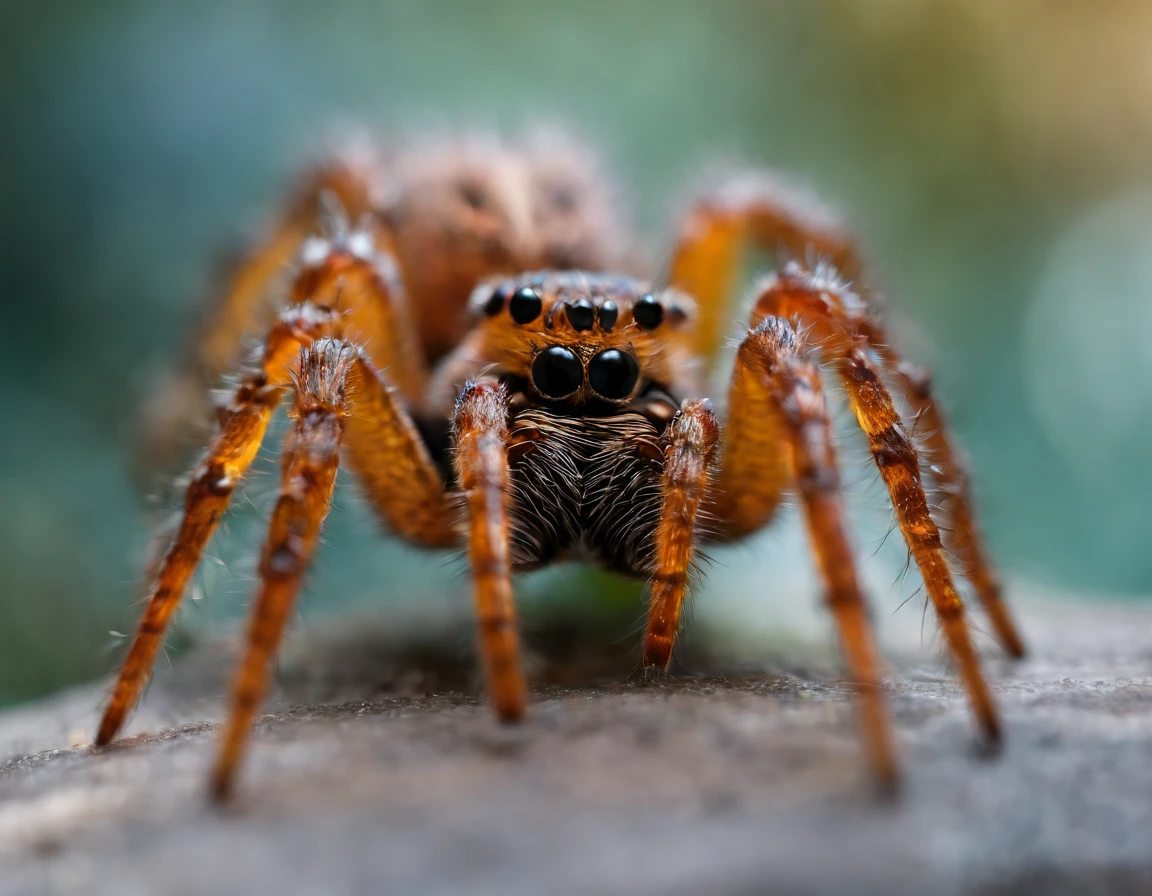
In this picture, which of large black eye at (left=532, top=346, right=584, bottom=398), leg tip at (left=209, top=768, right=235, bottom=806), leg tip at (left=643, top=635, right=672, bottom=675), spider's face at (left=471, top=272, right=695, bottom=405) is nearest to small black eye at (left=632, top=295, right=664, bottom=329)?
spider's face at (left=471, top=272, right=695, bottom=405)

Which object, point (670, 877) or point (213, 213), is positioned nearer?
point (670, 877)

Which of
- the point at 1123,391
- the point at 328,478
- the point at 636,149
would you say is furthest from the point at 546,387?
the point at 636,149

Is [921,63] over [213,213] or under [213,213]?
over

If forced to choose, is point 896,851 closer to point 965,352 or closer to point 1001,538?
point 1001,538

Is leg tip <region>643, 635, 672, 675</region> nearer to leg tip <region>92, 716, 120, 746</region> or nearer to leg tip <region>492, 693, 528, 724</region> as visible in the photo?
leg tip <region>492, 693, 528, 724</region>

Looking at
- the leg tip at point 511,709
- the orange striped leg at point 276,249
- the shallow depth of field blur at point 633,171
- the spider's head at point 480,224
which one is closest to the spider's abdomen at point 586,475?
the leg tip at point 511,709

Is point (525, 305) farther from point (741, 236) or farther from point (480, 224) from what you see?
point (741, 236)

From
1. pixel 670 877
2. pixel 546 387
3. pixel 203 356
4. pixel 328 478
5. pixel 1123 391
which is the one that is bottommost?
pixel 670 877
